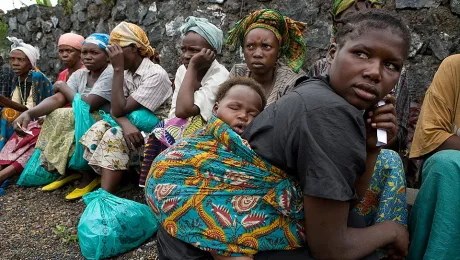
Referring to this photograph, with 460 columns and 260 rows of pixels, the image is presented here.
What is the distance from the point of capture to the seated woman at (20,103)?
4.32 meters

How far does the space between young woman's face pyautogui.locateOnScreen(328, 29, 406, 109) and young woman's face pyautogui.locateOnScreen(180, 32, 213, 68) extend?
6.28 ft

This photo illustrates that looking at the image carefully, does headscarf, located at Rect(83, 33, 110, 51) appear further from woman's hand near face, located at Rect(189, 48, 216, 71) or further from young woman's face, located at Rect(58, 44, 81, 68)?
Result: woman's hand near face, located at Rect(189, 48, 216, 71)

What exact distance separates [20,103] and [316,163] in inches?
177

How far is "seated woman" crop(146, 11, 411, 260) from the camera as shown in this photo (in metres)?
1.24

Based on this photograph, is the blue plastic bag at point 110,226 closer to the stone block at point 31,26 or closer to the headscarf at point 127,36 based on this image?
the headscarf at point 127,36

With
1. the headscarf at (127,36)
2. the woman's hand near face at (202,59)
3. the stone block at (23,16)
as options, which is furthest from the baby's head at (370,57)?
the stone block at (23,16)

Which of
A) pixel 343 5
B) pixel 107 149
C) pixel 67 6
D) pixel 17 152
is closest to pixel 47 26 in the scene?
pixel 67 6

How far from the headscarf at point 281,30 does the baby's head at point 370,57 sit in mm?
1406

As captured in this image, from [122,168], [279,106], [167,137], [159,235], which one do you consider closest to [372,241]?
[279,106]

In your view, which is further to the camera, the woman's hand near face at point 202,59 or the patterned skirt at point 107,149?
the patterned skirt at point 107,149

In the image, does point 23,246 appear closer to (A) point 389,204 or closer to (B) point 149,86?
(B) point 149,86

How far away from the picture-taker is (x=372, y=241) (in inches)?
58.4

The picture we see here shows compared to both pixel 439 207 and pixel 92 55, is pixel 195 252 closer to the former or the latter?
pixel 439 207

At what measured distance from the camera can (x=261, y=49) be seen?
273 centimetres
